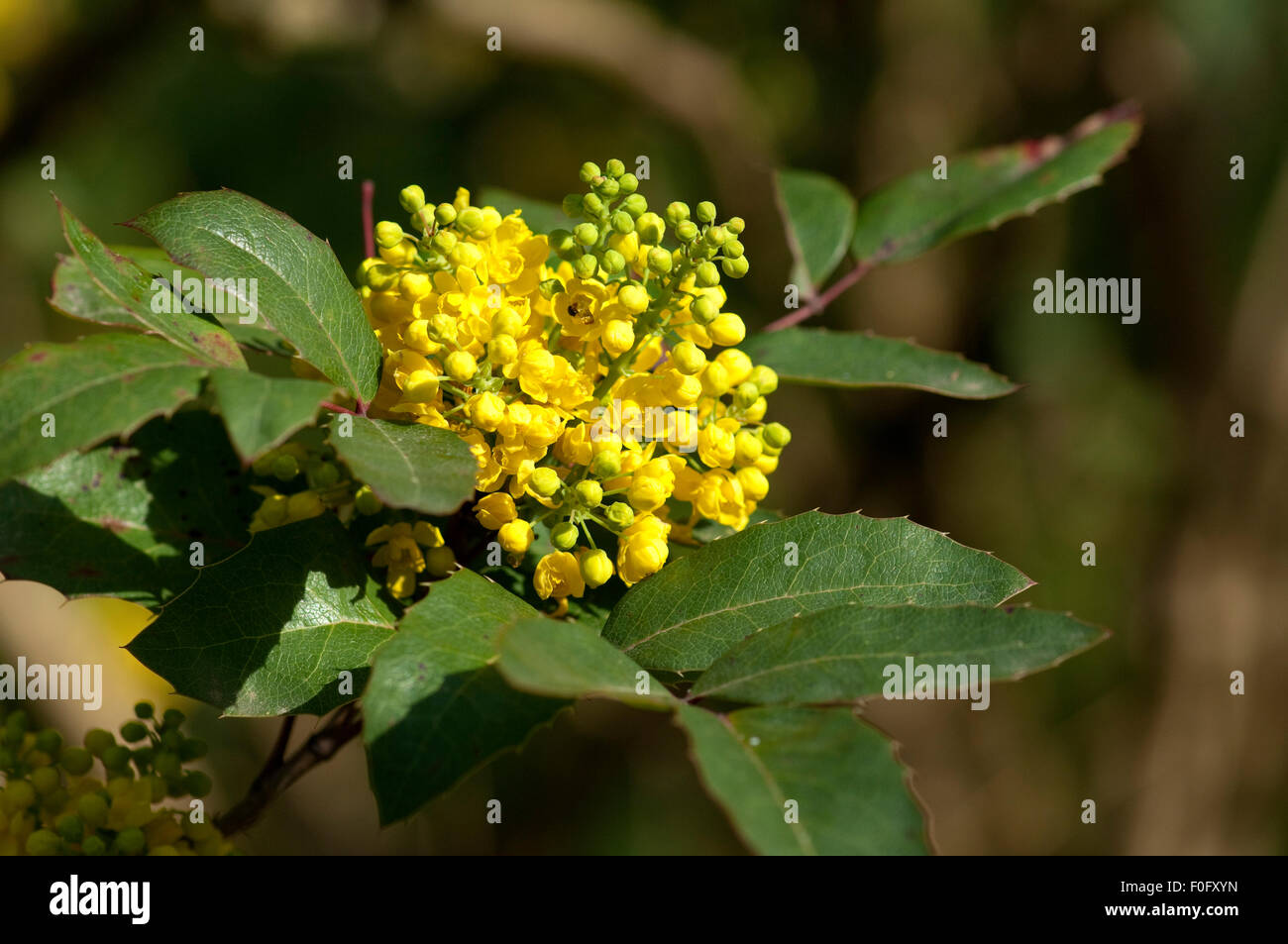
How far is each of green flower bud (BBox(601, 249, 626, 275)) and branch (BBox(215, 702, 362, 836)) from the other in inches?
22.7

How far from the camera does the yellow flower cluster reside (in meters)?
1.08

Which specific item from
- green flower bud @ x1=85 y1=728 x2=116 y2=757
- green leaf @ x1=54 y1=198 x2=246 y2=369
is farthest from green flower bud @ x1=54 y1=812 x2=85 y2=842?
green leaf @ x1=54 y1=198 x2=246 y2=369

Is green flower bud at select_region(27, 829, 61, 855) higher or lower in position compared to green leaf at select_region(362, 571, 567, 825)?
lower

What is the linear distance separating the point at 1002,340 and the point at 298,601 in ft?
11.9

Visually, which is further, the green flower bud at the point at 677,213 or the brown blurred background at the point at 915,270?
the brown blurred background at the point at 915,270

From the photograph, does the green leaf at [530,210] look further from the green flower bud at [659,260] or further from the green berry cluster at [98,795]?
the green berry cluster at [98,795]

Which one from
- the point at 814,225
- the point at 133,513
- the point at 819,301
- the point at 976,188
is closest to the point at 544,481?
the point at 133,513

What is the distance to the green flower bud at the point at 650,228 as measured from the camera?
3.74ft

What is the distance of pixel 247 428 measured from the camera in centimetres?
84

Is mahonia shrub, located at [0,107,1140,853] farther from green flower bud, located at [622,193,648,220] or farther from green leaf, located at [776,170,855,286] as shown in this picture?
green leaf, located at [776,170,855,286]

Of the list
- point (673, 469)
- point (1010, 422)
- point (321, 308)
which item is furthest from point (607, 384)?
point (1010, 422)

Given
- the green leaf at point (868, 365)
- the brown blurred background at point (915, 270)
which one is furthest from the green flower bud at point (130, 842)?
the brown blurred background at point (915, 270)

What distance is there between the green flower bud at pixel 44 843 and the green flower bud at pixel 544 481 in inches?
22.9

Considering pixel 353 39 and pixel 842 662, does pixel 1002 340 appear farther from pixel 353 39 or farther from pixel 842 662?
pixel 842 662
